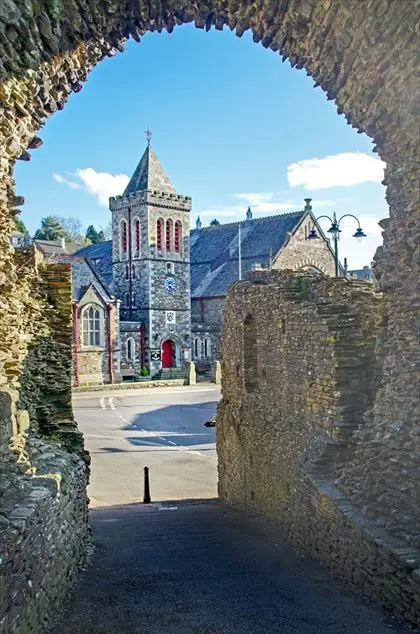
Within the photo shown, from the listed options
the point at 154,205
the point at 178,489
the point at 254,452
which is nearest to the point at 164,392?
the point at 154,205

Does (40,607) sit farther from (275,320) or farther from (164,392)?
(164,392)

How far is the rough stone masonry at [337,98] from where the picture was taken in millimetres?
6340

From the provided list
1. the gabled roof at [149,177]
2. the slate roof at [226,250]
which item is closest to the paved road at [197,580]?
the gabled roof at [149,177]

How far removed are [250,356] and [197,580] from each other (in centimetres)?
613

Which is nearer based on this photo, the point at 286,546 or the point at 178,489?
the point at 286,546

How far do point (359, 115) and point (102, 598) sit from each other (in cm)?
649

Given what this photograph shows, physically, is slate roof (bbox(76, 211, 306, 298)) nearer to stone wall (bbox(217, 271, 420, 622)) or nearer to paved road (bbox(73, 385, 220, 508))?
paved road (bbox(73, 385, 220, 508))

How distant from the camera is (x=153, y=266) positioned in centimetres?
4778

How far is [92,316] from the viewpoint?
42.8 m

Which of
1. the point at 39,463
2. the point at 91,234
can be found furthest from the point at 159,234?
the point at 91,234

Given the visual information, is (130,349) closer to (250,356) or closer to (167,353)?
(167,353)

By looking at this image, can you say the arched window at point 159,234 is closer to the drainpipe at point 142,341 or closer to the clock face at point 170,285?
the clock face at point 170,285

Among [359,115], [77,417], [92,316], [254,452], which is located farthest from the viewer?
[92,316]

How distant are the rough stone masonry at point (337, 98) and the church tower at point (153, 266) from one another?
38.6 meters
